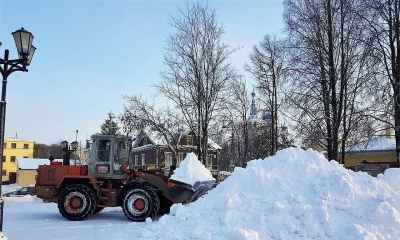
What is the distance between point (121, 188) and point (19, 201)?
14493 millimetres

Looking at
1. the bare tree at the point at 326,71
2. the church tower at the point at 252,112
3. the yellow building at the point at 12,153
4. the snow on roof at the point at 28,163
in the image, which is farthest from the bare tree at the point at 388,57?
the yellow building at the point at 12,153

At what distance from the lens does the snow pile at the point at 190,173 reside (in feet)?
36.0

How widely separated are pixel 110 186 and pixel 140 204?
5.18 ft

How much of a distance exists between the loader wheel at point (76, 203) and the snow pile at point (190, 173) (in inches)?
111

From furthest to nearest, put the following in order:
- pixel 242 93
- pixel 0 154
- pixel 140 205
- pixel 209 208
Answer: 1. pixel 242 93
2. pixel 140 205
3. pixel 209 208
4. pixel 0 154

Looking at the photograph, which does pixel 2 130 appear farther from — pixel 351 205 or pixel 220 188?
pixel 351 205

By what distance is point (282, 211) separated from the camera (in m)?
7.43

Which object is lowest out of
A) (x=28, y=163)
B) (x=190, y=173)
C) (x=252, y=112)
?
(x=28, y=163)

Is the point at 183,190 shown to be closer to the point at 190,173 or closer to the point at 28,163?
the point at 190,173

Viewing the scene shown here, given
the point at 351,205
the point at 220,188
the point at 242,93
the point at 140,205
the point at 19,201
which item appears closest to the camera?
the point at 351,205

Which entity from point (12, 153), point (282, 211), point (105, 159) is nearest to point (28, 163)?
point (12, 153)

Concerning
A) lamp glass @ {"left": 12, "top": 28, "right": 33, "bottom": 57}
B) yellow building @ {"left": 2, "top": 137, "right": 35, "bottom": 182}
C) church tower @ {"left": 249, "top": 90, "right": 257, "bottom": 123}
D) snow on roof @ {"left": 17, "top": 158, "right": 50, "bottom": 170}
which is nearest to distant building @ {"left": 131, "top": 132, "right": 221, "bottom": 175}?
church tower @ {"left": 249, "top": 90, "right": 257, "bottom": 123}

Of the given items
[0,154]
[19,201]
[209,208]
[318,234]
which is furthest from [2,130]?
[19,201]

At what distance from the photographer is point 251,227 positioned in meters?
7.07
